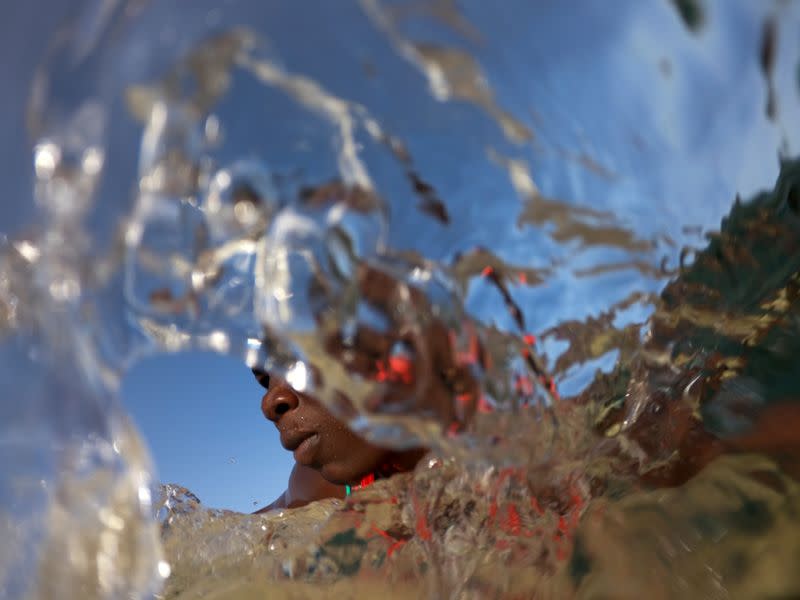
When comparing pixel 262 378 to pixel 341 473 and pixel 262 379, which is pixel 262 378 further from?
pixel 341 473

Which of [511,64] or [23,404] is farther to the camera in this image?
[23,404]

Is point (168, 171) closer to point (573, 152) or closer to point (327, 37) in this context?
point (327, 37)

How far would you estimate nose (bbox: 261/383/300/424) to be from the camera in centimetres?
117

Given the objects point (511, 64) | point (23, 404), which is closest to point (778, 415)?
point (511, 64)

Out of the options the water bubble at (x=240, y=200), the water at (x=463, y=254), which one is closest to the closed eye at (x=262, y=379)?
the water at (x=463, y=254)

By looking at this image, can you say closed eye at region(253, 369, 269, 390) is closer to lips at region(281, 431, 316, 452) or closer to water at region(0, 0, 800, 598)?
lips at region(281, 431, 316, 452)

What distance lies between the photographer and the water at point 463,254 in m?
0.43

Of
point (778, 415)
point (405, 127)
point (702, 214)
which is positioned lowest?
point (778, 415)

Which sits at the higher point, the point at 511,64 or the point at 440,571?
the point at 511,64

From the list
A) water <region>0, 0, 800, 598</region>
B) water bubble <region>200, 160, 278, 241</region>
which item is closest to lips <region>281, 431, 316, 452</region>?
water <region>0, 0, 800, 598</region>

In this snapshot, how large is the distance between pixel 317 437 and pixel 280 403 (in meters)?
0.08

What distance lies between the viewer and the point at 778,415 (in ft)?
1.55

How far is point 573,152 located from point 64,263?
1.13 ft

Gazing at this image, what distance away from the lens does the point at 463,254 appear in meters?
0.49
